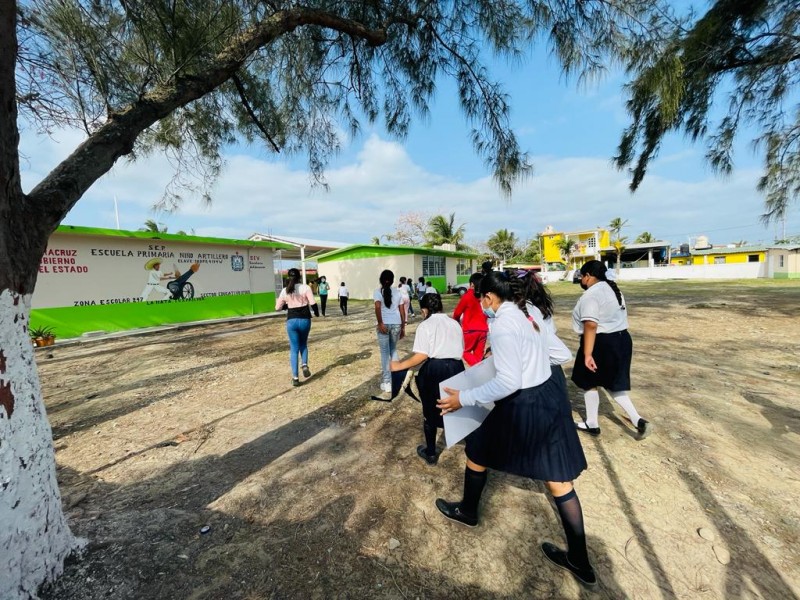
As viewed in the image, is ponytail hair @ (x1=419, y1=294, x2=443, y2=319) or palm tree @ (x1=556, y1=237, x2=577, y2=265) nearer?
ponytail hair @ (x1=419, y1=294, x2=443, y2=319)

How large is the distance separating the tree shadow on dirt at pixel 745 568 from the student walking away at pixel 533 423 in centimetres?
70

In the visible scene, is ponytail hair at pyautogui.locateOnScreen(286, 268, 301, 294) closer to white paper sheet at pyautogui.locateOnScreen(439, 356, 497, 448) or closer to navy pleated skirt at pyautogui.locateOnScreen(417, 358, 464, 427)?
navy pleated skirt at pyautogui.locateOnScreen(417, 358, 464, 427)

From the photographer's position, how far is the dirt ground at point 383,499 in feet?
5.93

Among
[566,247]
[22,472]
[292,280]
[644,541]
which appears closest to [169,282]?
[292,280]

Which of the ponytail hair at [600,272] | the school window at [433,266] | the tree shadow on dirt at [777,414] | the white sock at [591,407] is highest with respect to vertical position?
the school window at [433,266]

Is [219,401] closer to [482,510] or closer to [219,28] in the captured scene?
[482,510]

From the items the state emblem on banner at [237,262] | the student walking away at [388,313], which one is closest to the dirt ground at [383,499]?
the student walking away at [388,313]

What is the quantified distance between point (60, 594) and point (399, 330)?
340 centimetres

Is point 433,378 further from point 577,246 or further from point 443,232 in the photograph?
point 577,246

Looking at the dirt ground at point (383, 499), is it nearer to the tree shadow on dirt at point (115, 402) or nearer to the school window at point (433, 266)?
Result: the tree shadow on dirt at point (115, 402)

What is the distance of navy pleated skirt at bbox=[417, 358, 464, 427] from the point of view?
8.95 feet

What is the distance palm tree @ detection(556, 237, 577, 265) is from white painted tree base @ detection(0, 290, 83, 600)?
47353 mm

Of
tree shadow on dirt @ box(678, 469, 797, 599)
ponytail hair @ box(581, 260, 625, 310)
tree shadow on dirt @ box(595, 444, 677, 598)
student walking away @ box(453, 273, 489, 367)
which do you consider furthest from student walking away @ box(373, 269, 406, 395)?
tree shadow on dirt @ box(678, 469, 797, 599)

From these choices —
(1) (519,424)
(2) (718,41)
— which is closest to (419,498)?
(1) (519,424)
